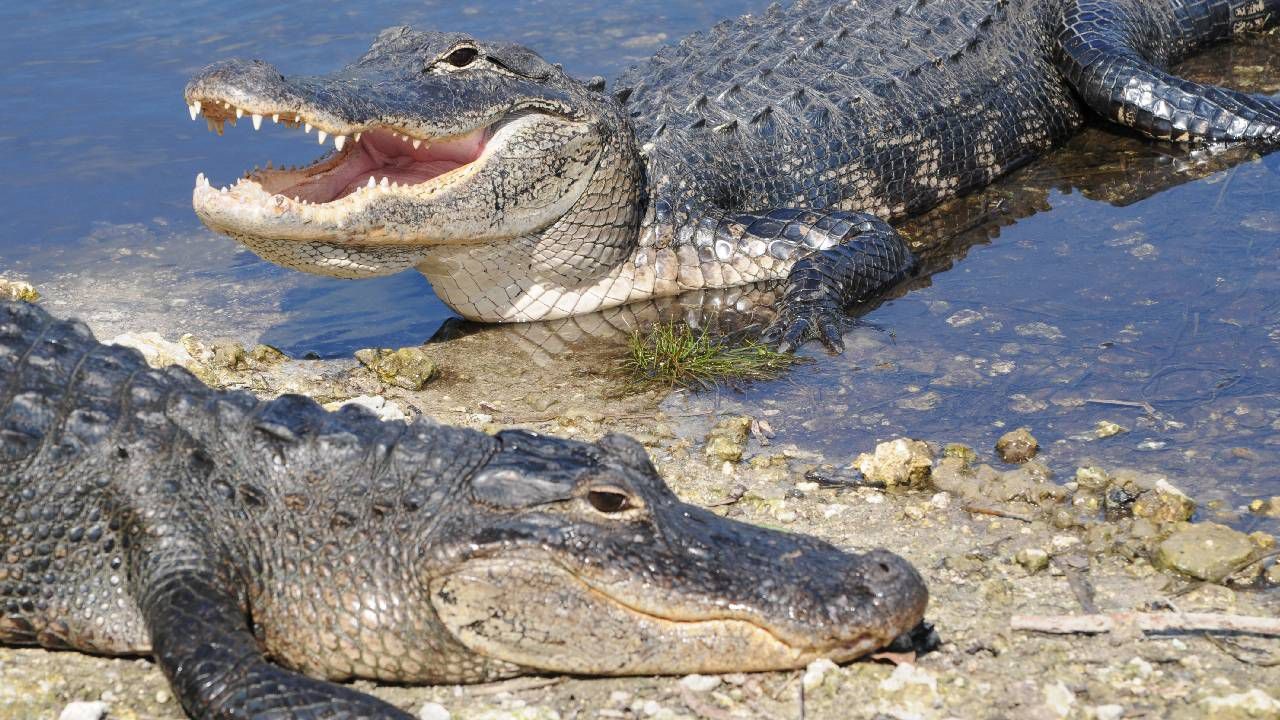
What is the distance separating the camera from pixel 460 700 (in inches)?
134

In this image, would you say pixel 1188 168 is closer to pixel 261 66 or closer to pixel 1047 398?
pixel 1047 398

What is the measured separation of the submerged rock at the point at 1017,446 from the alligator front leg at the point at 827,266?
1.25m

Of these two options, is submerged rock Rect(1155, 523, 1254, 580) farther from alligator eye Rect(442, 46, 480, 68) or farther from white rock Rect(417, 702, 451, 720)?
alligator eye Rect(442, 46, 480, 68)

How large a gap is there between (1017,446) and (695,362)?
4.94 ft

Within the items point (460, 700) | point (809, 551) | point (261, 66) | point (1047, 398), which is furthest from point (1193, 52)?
point (460, 700)

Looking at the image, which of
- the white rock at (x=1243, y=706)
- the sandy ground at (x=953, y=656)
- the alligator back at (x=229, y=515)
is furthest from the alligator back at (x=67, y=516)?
the white rock at (x=1243, y=706)

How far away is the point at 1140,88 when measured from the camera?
8133 mm

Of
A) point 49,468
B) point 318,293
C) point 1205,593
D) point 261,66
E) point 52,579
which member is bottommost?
point 318,293

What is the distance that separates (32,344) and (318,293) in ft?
11.0

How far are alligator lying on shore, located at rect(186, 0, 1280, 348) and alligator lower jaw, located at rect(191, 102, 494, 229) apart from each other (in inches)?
0.4

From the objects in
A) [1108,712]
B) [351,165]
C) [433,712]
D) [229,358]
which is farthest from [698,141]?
[1108,712]

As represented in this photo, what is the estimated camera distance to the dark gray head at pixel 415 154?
531 cm

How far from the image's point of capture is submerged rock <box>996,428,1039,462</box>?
469cm

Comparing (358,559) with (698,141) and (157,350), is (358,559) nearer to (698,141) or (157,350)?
(157,350)
